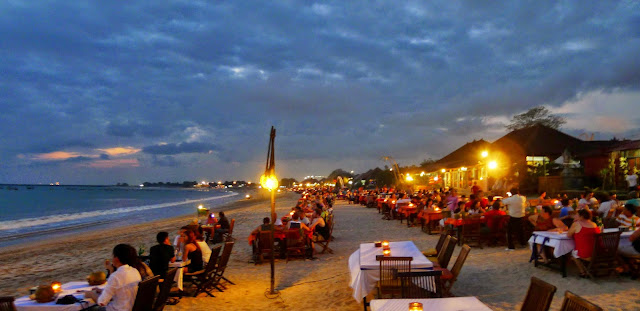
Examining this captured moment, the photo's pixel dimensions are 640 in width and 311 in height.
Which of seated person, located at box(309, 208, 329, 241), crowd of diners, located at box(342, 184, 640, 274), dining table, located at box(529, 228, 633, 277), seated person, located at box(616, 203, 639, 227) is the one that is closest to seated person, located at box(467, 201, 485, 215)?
crowd of diners, located at box(342, 184, 640, 274)

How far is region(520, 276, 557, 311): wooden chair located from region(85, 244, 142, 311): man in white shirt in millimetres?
3813

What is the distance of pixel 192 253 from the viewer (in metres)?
6.96

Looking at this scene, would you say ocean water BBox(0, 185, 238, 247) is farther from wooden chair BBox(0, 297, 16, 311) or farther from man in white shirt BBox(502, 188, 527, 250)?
man in white shirt BBox(502, 188, 527, 250)

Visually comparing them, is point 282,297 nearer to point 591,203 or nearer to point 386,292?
point 386,292

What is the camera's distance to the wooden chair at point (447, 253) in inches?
236

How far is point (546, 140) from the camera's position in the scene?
1010 inches

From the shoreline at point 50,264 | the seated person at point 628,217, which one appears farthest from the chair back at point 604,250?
the shoreline at point 50,264

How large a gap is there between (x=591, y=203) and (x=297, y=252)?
875 centimetres

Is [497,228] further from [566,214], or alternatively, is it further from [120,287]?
[120,287]

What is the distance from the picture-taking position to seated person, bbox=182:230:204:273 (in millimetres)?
6914

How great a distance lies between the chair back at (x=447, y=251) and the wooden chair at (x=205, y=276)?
356 centimetres

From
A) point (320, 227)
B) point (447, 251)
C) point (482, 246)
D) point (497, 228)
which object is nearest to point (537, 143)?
point (497, 228)

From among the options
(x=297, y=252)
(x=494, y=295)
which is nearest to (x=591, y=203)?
(x=494, y=295)

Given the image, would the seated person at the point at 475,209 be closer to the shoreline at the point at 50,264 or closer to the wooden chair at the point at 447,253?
the wooden chair at the point at 447,253
